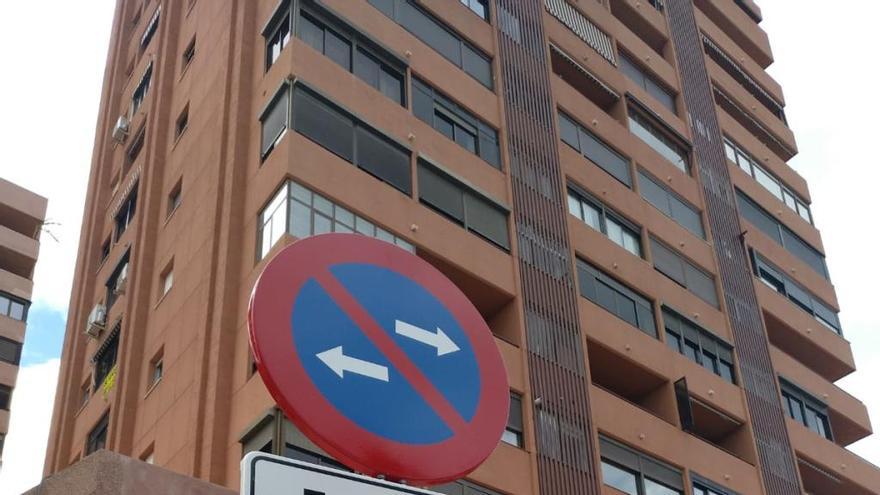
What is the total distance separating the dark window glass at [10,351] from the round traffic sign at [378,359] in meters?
42.2

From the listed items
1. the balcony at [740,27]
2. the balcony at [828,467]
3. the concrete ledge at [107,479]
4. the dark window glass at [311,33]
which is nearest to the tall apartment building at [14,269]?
the dark window glass at [311,33]

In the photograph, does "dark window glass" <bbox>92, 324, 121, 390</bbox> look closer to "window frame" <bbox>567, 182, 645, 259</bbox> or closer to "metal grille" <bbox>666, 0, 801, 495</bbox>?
"window frame" <bbox>567, 182, 645, 259</bbox>

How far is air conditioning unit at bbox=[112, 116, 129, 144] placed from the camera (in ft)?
108

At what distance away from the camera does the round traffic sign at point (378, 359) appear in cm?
447

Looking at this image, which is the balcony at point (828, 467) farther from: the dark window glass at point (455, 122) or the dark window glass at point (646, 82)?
the dark window glass at point (455, 122)

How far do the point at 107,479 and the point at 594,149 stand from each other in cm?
2184

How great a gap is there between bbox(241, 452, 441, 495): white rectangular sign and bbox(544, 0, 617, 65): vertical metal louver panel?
28.8m

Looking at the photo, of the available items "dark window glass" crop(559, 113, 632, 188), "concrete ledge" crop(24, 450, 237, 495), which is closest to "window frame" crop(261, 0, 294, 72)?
"dark window glass" crop(559, 113, 632, 188)

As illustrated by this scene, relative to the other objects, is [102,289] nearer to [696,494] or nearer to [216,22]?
[216,22]

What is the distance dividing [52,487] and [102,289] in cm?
2114

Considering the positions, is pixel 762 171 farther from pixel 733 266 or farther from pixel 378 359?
pixel 378 359

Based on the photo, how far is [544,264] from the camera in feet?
81.3

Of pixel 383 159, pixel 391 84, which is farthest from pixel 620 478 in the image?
pixel 391 84

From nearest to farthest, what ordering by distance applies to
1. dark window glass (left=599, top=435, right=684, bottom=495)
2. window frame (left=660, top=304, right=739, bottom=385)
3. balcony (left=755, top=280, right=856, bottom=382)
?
dark window glass (left=599, top=435, right=684, bottom=495)
window frame (left=660, top=304, right=739, bottom=385)
balcony (left=755, top=280, right=856, bottom=382)
